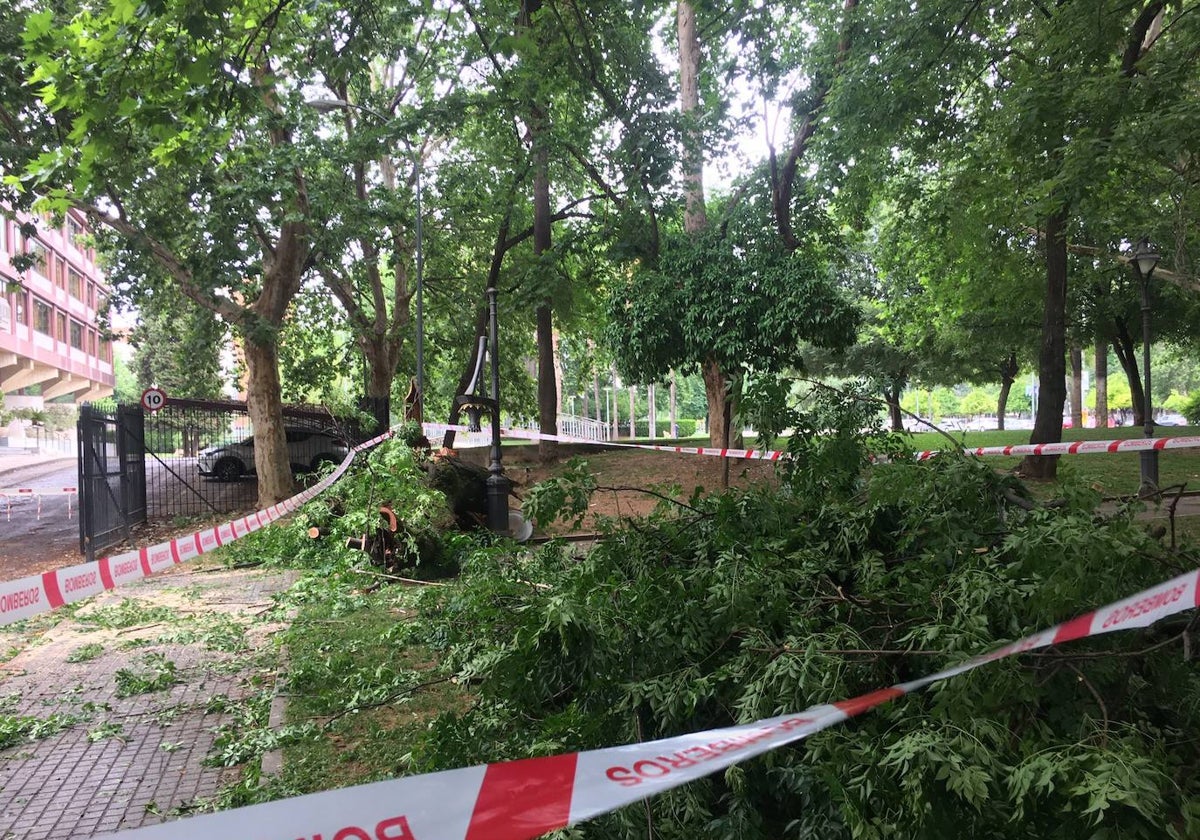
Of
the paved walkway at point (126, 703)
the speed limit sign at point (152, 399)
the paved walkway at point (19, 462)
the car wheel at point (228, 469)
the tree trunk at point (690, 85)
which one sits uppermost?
the tree trunk at point (690, 85)

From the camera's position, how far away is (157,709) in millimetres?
4711

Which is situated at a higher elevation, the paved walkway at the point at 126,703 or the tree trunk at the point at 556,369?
the tree trunk at the point at 556,369

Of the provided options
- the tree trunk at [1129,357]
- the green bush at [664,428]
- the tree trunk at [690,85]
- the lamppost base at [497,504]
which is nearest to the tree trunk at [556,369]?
the tree trunk at [690,85]

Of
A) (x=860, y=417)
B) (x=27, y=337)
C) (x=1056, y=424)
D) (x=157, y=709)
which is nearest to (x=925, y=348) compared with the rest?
(x=1056, y=424)

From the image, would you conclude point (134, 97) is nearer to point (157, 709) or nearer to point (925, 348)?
point (157, 709)

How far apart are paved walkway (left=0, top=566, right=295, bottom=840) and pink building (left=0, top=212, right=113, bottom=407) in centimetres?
2512

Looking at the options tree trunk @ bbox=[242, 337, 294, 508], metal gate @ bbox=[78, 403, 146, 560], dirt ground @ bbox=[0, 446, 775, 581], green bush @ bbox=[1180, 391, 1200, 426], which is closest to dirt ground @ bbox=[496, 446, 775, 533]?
dirt ground @ bbox=[0, 446, 775, 581]

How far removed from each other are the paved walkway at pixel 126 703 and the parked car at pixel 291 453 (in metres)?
10.6

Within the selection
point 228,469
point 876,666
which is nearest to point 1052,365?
point 876,666

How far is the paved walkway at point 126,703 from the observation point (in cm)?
352

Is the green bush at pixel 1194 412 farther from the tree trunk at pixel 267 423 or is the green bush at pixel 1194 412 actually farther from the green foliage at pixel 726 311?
the tree trunk at pixel 267 423

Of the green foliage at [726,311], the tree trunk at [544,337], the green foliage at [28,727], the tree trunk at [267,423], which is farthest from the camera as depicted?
the tree trunk at [544,337]

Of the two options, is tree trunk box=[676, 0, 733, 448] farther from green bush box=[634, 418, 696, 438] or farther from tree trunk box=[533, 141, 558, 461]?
green bush box=[634, 418, 696, 438]

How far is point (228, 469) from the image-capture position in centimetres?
1825
